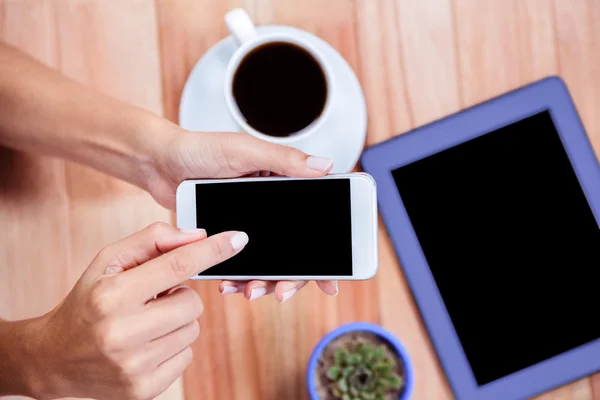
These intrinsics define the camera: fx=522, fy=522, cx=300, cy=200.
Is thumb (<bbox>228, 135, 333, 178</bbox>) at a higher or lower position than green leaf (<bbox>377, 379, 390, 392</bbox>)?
higher

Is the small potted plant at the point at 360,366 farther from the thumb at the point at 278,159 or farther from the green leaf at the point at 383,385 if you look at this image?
the thumb at the point at 278,159

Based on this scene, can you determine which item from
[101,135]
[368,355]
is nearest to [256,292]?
[368,355]

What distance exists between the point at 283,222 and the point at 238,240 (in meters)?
0.06

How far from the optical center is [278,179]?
53 centimetres

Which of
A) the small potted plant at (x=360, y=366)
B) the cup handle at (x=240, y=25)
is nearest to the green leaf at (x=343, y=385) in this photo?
the small potted plant at (x=360, y=366)

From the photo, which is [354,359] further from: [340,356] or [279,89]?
[279,89]

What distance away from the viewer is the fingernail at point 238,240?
1.60ft

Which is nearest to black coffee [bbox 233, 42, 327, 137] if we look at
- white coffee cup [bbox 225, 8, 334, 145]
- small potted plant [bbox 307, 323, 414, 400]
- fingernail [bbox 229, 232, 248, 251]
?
white coffee cup [bbox 225, 8, 334, 145]

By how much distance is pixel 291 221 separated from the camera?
0.53 meters

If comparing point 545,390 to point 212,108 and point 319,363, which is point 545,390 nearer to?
point 319,363

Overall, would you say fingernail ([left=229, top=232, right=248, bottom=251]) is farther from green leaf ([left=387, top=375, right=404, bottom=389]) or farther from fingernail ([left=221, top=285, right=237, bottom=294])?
green leaf ([left=387, top=375, right=404, bottom=389])

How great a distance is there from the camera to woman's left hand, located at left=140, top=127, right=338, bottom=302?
Answer: 53 centimetres

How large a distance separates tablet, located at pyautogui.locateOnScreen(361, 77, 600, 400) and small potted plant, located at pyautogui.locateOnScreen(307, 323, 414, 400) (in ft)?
0.23

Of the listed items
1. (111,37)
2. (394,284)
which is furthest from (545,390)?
(111,37)
